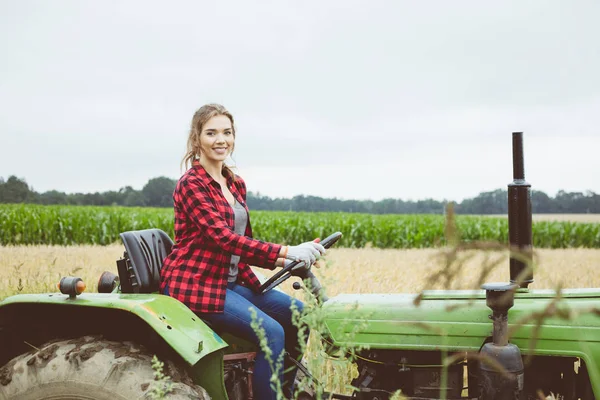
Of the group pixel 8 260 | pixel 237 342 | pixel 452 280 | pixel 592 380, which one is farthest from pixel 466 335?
pixel 8 260

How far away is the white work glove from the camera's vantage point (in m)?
2.46

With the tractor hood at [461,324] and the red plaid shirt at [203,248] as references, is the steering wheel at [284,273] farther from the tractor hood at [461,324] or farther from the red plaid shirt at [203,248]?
the tractor hood at [461,324]

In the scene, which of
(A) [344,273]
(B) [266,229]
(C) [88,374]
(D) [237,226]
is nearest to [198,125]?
(D) [237,226]

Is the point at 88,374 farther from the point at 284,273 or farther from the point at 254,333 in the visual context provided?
the point at 284,273

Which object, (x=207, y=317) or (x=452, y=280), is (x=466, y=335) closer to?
(x=207, y=317)

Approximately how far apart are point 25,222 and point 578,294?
55.7ft

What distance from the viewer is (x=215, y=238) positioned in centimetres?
258

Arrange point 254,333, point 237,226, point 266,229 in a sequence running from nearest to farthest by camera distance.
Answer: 1. point 254,333
2. point 237,226
3. point 266,229

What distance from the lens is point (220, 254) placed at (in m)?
2.70

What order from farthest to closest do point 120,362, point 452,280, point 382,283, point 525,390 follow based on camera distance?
1. point 382,283
2. point 525,390
3. point 120,362
4. point 452,280

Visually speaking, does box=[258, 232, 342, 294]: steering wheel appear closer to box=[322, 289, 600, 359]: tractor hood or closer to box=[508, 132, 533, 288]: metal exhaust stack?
box=[322, 289, 600, 359]: tractor hood

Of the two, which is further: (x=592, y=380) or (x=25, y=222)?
(x=25, y=222)

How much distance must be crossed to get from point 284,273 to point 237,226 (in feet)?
1.23

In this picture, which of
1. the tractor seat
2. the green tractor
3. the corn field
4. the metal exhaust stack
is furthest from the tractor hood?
the corn field
